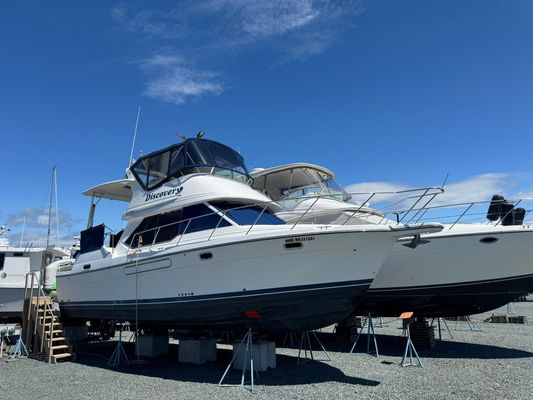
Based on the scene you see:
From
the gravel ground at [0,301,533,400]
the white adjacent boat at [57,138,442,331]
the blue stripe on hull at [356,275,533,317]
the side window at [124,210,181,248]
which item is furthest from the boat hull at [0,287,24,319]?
the blue stripe on hull at [356,275,533,317]

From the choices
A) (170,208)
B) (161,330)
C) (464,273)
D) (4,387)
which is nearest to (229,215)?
(170,208)

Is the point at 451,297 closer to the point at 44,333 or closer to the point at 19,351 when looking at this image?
the point at 44,333

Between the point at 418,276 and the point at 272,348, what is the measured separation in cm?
436

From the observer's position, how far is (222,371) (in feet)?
25.5

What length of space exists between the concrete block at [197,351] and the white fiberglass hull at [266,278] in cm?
64

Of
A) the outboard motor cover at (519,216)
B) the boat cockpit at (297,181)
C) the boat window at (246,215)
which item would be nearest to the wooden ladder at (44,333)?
the boat window at (246,215)

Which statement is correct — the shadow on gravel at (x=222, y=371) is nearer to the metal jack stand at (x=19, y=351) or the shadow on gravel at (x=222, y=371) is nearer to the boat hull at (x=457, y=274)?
the metal jack stand at (x=19, y=351)

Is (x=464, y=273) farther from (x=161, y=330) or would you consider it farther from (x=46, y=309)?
(x=46, y=309)

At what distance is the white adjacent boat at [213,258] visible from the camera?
6676 millimetres

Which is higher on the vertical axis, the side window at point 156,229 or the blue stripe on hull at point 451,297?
the side window at point 156,229

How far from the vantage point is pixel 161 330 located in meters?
9.59

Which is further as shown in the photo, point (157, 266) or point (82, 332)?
point (82, 332)

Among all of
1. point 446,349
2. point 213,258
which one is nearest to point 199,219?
point 213,258

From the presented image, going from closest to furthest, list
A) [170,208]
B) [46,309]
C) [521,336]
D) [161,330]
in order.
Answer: [170,208]
[161,330]
[46,309]
[521,336]
